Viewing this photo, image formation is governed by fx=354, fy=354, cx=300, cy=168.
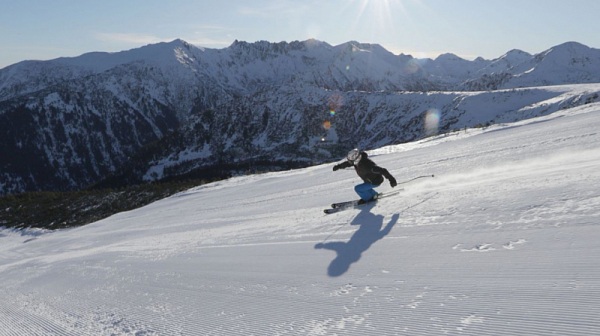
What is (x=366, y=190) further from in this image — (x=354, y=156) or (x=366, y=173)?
(x=354, y=156)

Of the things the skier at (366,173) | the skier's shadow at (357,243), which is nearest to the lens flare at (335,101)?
the skier at (366,173)

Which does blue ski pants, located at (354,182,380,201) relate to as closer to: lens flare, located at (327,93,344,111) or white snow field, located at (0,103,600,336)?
white snow field, located at (0,103,600,336)

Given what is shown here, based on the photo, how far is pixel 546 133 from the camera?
43.9 ft

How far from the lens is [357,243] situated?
6.59 metres

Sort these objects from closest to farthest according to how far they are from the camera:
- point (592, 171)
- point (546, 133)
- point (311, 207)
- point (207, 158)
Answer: point (592, 171)
point (311, 207)
point (546, 133)
point (207, 158)

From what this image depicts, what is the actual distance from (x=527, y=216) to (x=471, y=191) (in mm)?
2403

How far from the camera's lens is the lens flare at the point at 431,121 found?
8875cm

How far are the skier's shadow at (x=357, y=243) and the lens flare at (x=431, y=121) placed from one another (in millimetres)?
84250

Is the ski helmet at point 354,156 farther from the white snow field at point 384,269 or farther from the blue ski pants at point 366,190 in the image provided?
the white snow field at point 384,269

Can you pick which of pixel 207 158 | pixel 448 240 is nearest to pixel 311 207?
pixel 448 240

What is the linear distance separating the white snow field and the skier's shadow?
42mm

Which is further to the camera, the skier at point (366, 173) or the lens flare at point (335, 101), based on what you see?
the lens flare at point (335, 101)

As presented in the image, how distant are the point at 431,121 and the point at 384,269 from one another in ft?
312

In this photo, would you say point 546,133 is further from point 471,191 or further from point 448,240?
point 448,240
